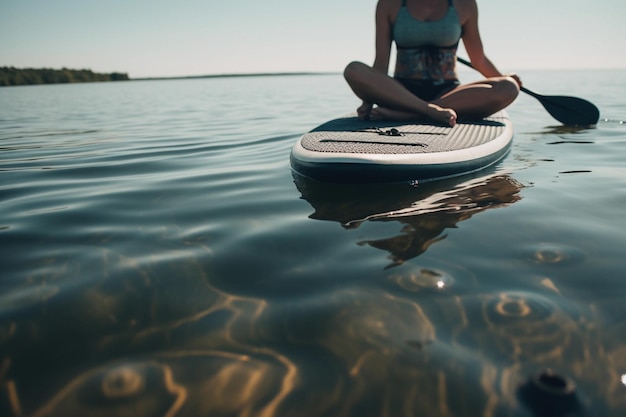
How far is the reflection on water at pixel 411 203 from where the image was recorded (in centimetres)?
172

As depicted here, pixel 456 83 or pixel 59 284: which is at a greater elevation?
pixel 456 83

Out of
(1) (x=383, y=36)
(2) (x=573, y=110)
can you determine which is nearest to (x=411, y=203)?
(1) (x=383, y=36)

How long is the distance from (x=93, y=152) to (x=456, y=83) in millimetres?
3558

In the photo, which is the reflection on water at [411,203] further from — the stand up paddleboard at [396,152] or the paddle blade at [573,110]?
the paddle blade at [573,110]

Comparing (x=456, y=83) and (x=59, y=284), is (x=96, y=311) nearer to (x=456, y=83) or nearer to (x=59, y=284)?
(x=59, y=284)

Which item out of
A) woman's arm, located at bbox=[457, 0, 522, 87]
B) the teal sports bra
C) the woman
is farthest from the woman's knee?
woman's arm, located at bbox=[457, 0, 522, 87]

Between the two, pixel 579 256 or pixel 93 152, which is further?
pixel 93 152

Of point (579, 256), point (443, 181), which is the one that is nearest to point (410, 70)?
point (443, 181)

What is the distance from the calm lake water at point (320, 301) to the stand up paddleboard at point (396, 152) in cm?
11

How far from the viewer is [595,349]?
1.04 meters

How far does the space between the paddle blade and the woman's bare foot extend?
2.26 m

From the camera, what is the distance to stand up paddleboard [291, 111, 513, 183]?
92.8 inches

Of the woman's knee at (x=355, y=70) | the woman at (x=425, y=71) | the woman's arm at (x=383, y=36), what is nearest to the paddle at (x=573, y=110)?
the woman at (x=425, y=71)

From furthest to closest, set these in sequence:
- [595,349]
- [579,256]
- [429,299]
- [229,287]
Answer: [579,256]
[229,287]
[429,299]
[595,349]
